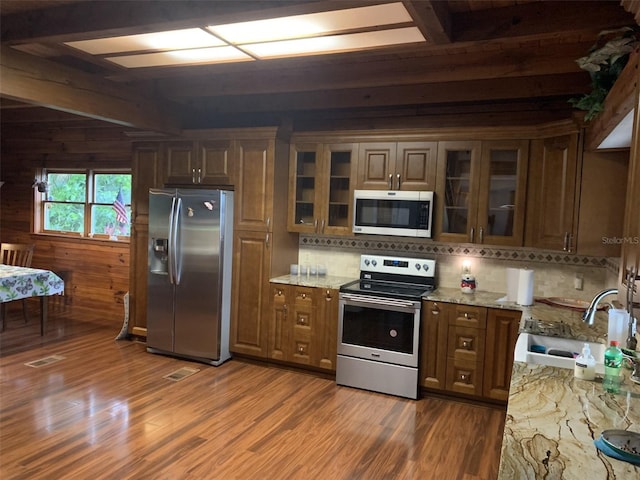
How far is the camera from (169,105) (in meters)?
4.55

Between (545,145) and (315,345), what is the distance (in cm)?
251

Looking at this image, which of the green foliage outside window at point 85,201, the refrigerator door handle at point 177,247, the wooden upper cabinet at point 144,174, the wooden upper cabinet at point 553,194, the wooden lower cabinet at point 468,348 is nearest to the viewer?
the wooden upper cabinet at point 553,194

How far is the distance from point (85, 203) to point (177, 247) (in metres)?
2.51

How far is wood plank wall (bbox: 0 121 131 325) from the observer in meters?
6.01

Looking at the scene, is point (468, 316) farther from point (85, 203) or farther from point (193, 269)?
point (85, 203)

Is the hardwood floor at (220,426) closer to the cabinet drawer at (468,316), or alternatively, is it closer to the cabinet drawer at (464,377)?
the cabinet drawer at (464,377)

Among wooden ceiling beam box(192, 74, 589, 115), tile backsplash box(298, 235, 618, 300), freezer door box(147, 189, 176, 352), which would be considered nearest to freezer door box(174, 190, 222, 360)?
freezer door box(147, 189, 176, 352)

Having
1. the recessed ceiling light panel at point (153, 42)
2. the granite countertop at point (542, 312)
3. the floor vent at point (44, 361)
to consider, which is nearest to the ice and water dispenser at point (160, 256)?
the floor vent at point (44, 361)

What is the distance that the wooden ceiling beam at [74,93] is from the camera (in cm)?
318

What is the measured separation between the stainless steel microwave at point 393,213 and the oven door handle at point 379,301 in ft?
1.86

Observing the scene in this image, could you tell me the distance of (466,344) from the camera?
377 centimetres

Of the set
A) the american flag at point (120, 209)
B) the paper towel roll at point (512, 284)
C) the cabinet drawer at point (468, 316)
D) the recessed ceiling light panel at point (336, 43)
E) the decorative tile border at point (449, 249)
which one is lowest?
the cabinet drawer at point (468, 316)

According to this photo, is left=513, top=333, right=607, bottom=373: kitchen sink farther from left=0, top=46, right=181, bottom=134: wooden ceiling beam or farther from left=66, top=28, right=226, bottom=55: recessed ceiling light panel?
left=0, top=46, right=181, bottom=134: wooden ceiling beam

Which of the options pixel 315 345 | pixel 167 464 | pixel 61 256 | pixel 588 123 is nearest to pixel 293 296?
pixel 315 345
